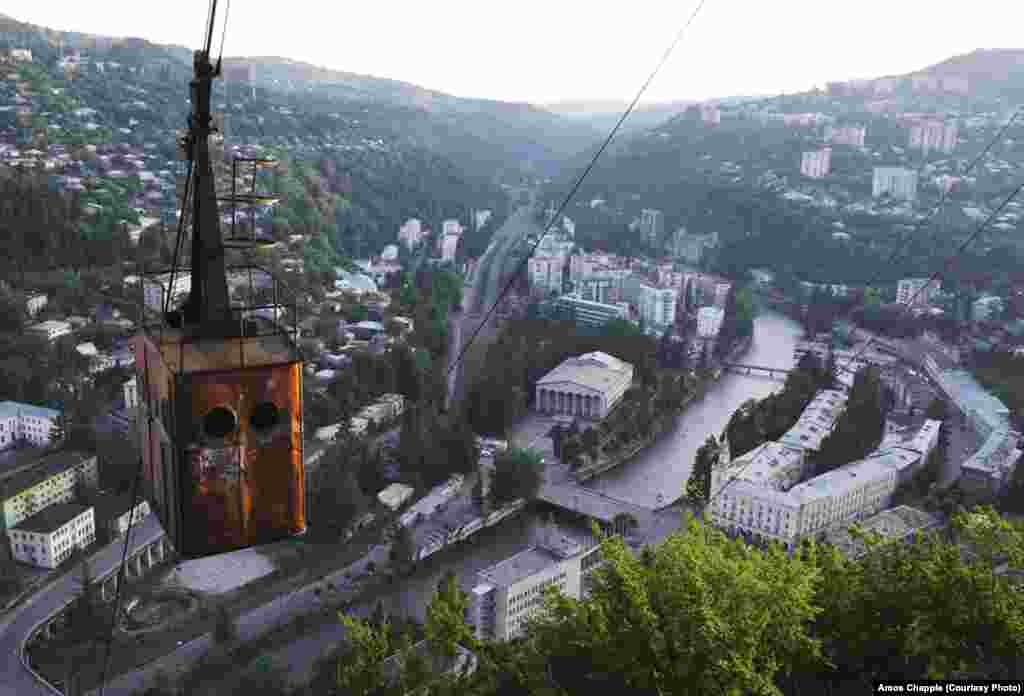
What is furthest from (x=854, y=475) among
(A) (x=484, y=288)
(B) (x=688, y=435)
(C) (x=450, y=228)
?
(C) (x=450, y=228)

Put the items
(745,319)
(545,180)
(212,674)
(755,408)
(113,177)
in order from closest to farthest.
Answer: (212,674)
(755,408)
(745,319)
(113,177)
(545,180)

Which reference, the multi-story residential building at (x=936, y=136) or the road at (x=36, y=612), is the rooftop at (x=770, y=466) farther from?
the multi-story residential building at (x=936, y=136)

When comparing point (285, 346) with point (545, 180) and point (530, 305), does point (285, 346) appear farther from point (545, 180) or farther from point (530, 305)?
point (545, 180)

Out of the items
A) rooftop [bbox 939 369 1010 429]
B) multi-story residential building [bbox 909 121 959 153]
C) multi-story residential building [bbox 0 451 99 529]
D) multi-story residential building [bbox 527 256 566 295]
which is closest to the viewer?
multi-story residential building [bbox 0 451 99 529]

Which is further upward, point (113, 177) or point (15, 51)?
point (15, 51)

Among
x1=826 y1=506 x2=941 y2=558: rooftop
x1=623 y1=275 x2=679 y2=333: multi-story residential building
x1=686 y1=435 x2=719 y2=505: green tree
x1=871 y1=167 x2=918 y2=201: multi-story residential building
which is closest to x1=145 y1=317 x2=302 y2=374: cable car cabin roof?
x1=826 y1=506 x2=941 y2=558: rooftop

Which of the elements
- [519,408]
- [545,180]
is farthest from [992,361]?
[545,180]

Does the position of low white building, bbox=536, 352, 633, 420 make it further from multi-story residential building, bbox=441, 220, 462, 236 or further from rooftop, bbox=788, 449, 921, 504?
multi-story residential building, bbox=441, 220, 462, 236

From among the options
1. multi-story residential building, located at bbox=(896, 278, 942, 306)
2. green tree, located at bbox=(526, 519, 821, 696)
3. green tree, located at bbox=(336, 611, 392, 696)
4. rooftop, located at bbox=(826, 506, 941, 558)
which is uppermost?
green tree, located at bbox=(526, 519, 821, 696)
